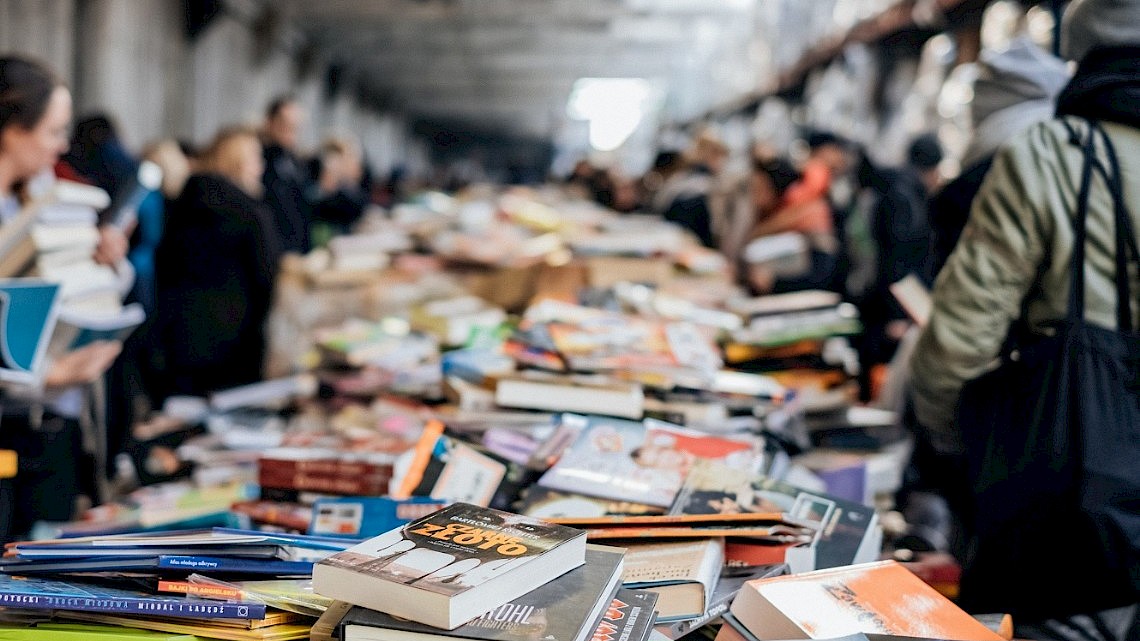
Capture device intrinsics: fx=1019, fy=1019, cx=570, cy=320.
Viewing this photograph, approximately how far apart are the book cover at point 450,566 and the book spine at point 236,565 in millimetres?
192

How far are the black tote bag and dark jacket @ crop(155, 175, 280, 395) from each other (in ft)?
11.4

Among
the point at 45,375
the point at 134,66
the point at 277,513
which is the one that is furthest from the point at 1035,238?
the point at 134,66

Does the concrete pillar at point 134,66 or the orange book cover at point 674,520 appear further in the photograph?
the concrete pillar at point 134,66

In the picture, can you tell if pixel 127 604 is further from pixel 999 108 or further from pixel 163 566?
pixel 999 108

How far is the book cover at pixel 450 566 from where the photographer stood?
3.50ft

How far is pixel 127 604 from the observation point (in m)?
1.21

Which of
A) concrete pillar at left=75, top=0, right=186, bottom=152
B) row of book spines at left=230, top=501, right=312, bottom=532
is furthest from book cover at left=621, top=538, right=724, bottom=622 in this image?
concrete pillar at left=75, top=0, right=186, bottom=152

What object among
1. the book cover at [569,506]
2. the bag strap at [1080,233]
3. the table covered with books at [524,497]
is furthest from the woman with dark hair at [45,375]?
the bag strap at [1080,233]

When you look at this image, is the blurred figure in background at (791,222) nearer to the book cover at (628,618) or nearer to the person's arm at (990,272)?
the person's arm at (990,272)

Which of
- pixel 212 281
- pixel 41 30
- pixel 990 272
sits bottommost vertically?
pixel 212 281

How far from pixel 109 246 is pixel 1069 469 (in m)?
2.48

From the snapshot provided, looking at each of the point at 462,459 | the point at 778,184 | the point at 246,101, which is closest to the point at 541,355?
the point at 462,459

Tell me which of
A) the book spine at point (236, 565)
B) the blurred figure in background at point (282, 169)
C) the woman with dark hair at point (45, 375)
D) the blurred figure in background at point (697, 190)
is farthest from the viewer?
the blurred figure in background at point (697, 190)

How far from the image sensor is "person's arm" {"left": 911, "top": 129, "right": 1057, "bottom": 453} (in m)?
2.06
